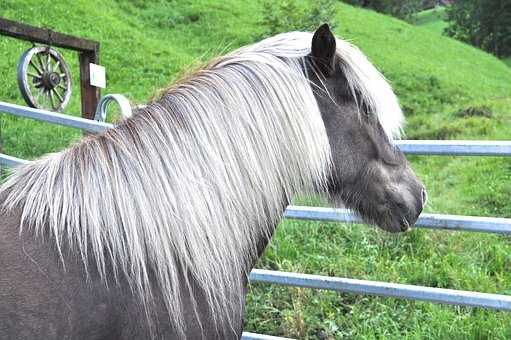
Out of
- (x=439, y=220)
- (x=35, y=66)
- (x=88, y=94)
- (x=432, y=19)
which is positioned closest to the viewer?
(x=439, y=220)

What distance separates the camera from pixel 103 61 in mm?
10039

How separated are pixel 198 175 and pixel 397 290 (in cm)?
136

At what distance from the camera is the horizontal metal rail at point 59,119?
3.36m

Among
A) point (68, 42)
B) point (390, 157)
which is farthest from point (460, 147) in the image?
point (68, 42)

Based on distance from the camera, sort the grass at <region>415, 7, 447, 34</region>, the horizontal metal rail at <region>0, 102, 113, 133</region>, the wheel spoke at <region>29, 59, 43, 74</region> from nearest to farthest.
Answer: the horizontal metal rail at <region>0, 102, 113, 133</region> < the wheel spoke at <region>29, 59, 43, 74</region> < the grass at <region>415, 7, 447, 34</region>

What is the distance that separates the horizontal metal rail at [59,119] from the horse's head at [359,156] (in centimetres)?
143

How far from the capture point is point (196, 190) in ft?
5.99

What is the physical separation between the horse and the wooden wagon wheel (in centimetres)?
371

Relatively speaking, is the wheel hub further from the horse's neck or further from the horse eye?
the horse eye

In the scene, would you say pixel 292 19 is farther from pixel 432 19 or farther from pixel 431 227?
pixel 432 19

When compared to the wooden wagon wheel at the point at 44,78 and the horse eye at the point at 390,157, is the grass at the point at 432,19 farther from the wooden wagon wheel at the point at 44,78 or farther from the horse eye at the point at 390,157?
the horse eye at the point at 390,157

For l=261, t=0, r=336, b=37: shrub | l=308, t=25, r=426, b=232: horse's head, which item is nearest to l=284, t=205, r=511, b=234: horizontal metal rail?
l=308, t=25, r=426, b=232: horse's head

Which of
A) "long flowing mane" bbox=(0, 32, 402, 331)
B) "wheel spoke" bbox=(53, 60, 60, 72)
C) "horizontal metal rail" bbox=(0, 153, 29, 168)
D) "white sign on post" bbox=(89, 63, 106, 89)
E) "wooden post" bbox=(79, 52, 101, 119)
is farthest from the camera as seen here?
"wheel spoke" bbox=(53, 60, 60, 72)

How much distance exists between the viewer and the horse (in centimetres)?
167
